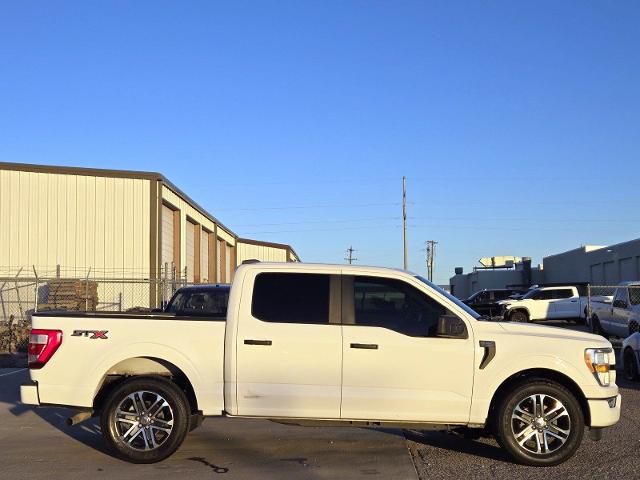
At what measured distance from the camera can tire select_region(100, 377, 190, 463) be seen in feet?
24.2

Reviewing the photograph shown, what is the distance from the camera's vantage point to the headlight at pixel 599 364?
288 inches

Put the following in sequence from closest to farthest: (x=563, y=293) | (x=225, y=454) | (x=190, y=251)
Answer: (x=225, y=454) < (x=563, y=293) < (x=190, y=251)

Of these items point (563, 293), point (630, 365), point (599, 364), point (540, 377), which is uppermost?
point (563, 293)

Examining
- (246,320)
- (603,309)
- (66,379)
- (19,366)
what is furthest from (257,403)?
(603,309)

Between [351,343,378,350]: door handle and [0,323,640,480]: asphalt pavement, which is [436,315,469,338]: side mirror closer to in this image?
[351,343,378,350]: door handle

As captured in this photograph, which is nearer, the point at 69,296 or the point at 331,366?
the point at 331,366

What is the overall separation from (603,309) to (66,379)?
18.3 metres

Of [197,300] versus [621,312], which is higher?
[197,300]

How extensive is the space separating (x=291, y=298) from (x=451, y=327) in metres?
1.61

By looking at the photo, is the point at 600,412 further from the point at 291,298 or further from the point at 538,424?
the point at 291,298

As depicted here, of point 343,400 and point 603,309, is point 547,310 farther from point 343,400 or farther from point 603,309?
point 343,400

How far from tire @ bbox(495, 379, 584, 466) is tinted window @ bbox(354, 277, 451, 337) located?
1.04 metres

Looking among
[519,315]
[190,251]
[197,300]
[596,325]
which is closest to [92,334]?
[197,300]

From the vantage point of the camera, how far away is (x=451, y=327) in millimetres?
7172
